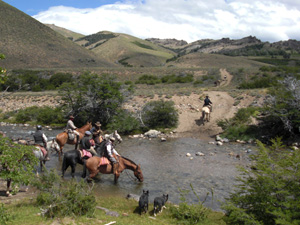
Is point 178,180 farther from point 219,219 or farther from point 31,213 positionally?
point 31,213

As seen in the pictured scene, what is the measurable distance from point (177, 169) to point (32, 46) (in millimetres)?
73403

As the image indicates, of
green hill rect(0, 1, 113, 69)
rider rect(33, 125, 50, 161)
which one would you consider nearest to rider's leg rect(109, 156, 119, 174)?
rider rect(33, 125, 50, 161)

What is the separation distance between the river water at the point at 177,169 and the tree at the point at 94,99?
138 inches

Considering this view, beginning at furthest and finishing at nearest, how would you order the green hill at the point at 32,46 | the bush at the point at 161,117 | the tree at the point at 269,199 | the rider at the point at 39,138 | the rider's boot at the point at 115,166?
the green hill at the point at 32,46 < the bush at the point at 161,117 < the rider at the point at 39,138 < the rider's boot at the point at 115,166 < the tree at the point at 269,199

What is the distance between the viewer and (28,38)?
77.9 meters

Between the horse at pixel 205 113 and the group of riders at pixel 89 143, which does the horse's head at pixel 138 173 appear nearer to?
the group of riders at pixel 89 143

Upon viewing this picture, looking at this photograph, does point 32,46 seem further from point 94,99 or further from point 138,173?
point 138,173

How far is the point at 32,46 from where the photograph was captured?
249 ft

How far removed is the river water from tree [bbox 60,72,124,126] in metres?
3.52

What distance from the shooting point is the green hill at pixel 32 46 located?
6912 cm

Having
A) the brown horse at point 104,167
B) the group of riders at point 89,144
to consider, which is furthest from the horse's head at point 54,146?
the brown horse at point 104,167

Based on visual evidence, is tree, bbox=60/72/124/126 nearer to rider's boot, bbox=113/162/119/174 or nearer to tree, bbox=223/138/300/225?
rider's boot, bbox=113/162/119/174

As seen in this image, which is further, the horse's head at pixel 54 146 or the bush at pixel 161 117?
the bush at pixel 161 117

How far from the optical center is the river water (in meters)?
10.8
